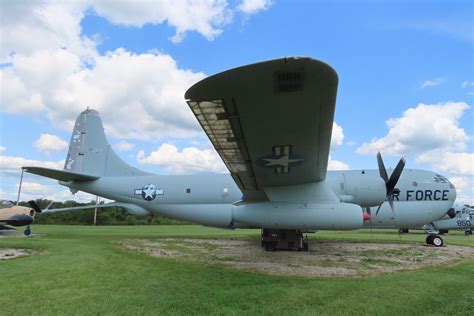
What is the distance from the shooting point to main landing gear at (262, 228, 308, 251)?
1289 centimetres

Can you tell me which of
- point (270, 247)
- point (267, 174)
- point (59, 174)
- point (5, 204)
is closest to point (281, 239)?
point (270, 247)

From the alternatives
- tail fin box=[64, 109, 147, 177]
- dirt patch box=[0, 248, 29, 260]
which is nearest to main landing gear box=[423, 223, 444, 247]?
tail fin box=[64, 109, 147, 177]

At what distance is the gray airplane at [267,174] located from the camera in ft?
14.6

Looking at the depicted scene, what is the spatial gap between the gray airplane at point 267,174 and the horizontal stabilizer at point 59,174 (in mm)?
49

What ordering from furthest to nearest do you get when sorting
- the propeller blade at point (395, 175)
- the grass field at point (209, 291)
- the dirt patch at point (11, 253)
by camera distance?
the propeller blade at point (395, 175), the dirt patch at point (11, 253), the grass field at point (209, 291)

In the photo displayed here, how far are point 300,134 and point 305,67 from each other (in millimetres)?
2286

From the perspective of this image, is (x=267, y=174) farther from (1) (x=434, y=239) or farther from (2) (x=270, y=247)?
(1) (x=434, y=239)

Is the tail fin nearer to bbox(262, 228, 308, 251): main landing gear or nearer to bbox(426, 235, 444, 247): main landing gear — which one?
bbox(262, 228, 308, 251): main landing gear

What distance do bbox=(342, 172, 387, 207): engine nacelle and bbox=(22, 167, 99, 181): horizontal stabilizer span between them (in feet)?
41.5

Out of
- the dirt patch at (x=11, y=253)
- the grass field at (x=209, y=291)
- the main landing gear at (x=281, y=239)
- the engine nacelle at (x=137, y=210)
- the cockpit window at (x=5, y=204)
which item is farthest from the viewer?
the engine nacelle at (x=137, y=210)

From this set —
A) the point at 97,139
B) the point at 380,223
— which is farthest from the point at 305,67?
the point at 97,139

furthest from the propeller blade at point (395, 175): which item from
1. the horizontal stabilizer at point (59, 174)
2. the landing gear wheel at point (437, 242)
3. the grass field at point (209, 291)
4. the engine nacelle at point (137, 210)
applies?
the horizontal stabilizer at point (59, 174)

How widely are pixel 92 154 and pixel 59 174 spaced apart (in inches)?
110

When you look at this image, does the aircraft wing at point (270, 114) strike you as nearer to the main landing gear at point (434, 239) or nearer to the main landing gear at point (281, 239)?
the main landing gear at point (281, 239)
